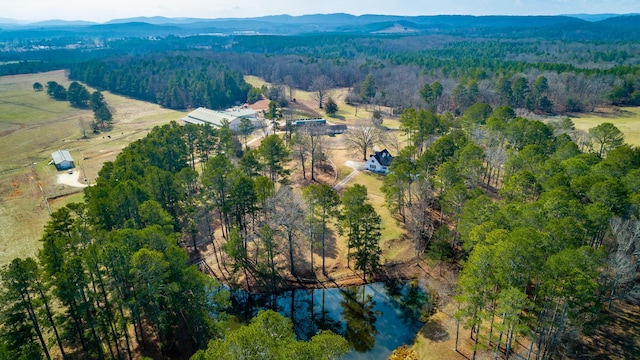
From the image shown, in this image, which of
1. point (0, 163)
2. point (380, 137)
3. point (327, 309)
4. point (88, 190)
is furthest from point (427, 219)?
point (0, 163)

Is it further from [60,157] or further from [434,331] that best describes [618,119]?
[60,157]

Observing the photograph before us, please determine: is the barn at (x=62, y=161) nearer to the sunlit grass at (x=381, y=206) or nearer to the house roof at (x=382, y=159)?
the sunlit grass at (x=381, y=206)

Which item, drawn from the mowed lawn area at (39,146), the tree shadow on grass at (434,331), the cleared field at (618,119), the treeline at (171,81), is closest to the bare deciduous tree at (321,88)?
the treeline at (171,81)

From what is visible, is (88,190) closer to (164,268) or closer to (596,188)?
(164,268)

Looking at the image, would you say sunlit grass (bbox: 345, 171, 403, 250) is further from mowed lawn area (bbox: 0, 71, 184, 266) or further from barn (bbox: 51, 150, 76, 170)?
barn (bbox: 51, 150, 76, 170)

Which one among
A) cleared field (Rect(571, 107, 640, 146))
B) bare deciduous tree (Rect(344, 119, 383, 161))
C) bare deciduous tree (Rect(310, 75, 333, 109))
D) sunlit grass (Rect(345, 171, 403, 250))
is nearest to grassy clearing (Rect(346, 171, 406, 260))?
sunlit grass (Rect(345, 171, 403, 250))

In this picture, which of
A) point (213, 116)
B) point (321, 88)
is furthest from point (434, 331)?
point (321, 88)
